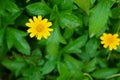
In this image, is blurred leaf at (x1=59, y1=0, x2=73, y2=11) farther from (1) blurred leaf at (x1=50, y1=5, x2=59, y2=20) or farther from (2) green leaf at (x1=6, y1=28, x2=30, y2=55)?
(2) green leaf at (x1=6, y1=28, x2=30, y2=55)

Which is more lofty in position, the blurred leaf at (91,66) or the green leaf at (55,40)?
the green leaf at (55,40)

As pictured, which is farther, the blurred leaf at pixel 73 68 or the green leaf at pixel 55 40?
the blurred leaf at pixel 73 68

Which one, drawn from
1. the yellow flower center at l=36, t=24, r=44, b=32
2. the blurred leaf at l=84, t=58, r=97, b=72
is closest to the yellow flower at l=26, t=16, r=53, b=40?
the yellow flower center at l=36, t=24, r=44, b=32

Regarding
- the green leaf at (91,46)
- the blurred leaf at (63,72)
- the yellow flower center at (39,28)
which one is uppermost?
the yellow flower center at (39,28)

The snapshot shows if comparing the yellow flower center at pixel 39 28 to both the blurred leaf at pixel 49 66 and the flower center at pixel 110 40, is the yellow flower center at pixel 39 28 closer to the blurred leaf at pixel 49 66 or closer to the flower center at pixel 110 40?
the blurred leaf at pixel 49 66

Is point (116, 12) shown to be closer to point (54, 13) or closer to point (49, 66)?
point (54, 13)

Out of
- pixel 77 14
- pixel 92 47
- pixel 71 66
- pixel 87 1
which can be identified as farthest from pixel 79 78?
pixel 87 1

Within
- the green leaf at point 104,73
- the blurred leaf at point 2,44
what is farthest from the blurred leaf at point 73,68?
the blurred leaf at point 2,44
